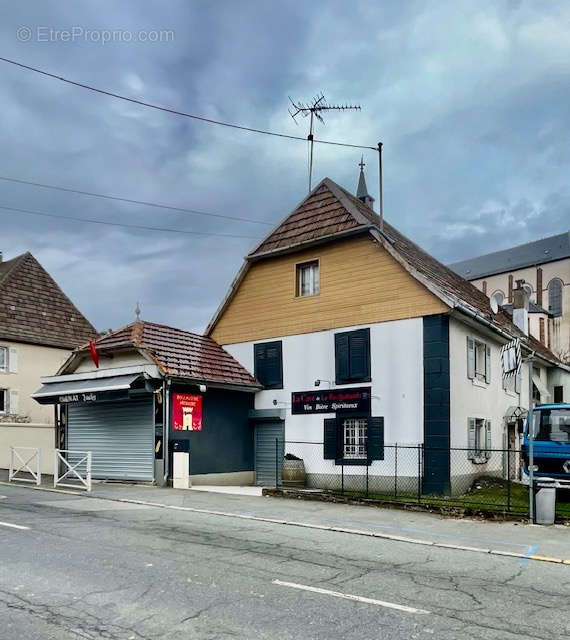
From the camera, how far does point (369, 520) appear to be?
45.0 feet

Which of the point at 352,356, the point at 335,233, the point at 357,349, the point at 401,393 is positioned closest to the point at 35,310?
the point at 335,233

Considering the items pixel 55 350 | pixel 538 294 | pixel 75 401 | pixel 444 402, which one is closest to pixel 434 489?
pixel 444 402

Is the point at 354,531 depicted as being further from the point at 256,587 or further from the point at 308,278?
the point at 308,278

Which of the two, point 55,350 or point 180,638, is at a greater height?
point 55,350

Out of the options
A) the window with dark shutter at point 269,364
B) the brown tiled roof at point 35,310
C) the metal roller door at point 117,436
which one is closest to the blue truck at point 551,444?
the window with dark shutter at point 269,364

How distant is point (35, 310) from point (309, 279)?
19876 mm

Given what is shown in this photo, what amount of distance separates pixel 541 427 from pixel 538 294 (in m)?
61.9

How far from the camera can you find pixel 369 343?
67.0ft

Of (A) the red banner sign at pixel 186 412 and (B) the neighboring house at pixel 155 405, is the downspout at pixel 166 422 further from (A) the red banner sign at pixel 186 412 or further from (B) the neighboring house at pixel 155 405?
(A) the red banner sign at pixel 186 412

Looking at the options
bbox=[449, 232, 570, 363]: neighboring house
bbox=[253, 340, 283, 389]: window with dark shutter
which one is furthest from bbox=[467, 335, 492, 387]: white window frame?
bbox=[449, 232, 570, 363]: neighboring house

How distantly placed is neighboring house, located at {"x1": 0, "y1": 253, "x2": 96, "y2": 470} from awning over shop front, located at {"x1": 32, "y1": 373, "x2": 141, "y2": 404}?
10103 mm

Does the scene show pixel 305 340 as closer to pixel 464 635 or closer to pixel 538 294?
pixel 464 635

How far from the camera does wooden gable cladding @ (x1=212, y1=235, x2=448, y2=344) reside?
1994 centimetres

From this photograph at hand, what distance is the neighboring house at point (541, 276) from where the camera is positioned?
72000 mm
